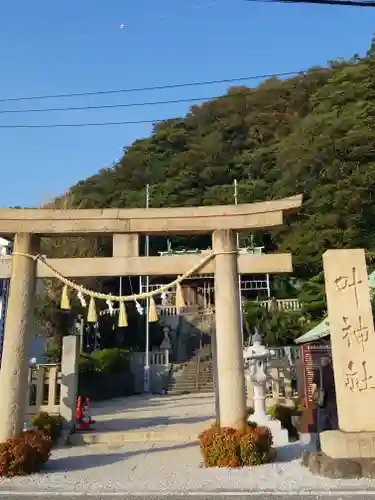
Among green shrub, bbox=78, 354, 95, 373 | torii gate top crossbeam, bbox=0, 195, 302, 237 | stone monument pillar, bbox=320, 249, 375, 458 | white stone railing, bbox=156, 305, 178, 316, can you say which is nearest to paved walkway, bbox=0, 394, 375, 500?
stone monument pillar, bbox=320, 249, 375, 458

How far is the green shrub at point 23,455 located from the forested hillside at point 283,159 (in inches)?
988

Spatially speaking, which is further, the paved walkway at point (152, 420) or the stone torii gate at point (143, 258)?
the paved walkway at point (152, 420)

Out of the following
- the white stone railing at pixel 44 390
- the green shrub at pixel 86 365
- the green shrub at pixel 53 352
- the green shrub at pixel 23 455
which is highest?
the green shrub at pixel 53 352

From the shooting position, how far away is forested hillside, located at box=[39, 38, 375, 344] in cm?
3281

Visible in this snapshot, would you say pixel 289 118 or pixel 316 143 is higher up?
pixel 289 118

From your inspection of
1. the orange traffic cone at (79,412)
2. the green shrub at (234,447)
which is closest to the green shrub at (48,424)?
the orange traffic cone at (79,412)

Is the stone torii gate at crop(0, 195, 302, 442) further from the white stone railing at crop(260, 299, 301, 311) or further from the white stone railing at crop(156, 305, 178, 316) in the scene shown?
the white stone railing at crop(156, 305, 178, 316)

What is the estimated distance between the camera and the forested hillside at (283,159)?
1292 inches

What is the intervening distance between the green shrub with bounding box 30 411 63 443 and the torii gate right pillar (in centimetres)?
515

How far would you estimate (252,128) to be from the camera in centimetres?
5662

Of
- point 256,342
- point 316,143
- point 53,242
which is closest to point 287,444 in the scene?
point 256,342

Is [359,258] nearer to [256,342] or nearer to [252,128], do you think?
[256,342]

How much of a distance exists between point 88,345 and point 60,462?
2451cm

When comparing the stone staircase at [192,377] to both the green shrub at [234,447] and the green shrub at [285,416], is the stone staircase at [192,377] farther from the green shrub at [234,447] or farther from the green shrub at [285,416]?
the green shrub at [234,447]
